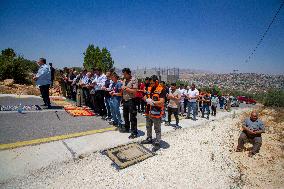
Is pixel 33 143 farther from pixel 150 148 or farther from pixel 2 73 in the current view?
pixel 2 73

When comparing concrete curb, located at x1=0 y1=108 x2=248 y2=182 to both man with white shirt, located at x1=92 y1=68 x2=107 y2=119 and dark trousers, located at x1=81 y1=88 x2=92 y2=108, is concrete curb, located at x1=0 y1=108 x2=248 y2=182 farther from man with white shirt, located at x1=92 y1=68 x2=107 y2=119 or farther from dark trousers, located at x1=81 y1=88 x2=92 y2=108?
dark trousers, located at x1=81 y1=88 x2=92 y2=108

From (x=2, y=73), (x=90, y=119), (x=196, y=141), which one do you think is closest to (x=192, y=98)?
(x=196, y=141)

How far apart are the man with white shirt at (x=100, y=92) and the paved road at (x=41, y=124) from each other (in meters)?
0.46

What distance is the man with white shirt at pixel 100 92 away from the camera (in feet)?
28.2

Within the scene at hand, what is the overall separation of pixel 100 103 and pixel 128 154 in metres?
4.13

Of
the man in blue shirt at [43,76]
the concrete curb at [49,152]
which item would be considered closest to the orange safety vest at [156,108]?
the concrete curb at [49,152]

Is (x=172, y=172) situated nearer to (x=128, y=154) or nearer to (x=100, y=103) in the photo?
(x=128, y=154)

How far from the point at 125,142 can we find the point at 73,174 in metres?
2.12

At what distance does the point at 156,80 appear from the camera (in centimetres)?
594

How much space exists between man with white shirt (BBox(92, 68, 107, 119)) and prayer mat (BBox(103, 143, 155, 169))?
336 centimetres

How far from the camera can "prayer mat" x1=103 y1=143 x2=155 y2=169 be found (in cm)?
483

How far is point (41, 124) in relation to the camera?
7.11 metres

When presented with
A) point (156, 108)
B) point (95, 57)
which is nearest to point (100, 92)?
point (156, 108)

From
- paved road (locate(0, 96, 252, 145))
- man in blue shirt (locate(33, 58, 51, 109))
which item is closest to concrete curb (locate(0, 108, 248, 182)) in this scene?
paved road (locate(0, 96, 252, 145))
